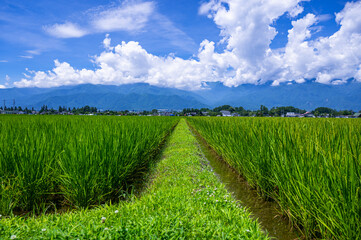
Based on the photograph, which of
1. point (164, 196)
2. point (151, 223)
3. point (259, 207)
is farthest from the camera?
point (259, 207)

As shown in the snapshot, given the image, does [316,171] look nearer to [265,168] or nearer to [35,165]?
[265,168]

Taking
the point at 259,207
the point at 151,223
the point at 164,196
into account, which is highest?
the point at 151,223

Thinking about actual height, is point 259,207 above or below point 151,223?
below

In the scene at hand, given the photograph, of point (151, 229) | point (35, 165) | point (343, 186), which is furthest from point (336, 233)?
point (35, 165)

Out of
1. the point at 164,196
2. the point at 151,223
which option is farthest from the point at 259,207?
the point at 151,223

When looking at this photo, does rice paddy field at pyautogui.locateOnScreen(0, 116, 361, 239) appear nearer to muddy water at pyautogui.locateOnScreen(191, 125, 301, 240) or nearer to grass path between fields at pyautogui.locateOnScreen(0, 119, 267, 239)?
grass path between fields at pyautogui.locateOnScreen(0, 119, 267, 239)

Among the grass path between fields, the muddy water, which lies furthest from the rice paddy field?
the muddy water

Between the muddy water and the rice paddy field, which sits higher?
the rice paddy field

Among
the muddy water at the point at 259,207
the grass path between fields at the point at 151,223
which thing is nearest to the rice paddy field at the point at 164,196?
the grass path between fields at the point at 151,223

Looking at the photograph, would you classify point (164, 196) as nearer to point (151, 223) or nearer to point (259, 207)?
point (151, 223)

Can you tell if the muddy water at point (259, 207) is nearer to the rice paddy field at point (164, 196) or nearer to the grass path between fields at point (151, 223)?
the rice paddy field at point (164, 196)

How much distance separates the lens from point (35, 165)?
2.88 metres

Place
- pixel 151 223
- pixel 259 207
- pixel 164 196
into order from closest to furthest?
pixel 151 223, pixel 164 196, pixel 259 207

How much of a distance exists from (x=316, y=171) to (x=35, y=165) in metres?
4.18
